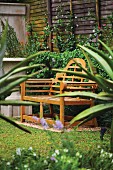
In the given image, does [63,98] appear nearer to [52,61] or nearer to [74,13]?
[52,61]

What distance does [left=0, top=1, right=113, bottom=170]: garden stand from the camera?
5.02 meters

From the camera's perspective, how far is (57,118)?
5.01 meters

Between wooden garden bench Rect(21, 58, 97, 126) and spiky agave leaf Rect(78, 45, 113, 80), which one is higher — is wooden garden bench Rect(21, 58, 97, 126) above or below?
below

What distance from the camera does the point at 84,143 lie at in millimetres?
8188

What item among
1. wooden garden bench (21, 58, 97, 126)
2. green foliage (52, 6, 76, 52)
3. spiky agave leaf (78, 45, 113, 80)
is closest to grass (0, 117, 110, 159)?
wooden garden bench (21, 58, 97, 126)

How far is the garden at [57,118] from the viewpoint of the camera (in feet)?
16.5

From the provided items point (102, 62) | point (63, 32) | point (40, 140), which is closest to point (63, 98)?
point (40, 140)

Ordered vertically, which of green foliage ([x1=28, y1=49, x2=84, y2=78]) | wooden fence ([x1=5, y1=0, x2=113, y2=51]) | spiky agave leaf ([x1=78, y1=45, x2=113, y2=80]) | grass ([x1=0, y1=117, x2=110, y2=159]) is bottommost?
grass ([x1=0, y1=117, x2=110, y2=159])

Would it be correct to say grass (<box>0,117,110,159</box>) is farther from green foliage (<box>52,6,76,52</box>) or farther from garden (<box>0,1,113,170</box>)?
green foliage (<box>52,6,76,52</box>)

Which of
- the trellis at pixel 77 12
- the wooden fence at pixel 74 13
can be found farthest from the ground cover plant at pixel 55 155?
the trellis at pixel 77 12

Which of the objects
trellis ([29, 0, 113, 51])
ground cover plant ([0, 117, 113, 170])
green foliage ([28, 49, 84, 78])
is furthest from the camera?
trellis ([29, 0, 113, 51])

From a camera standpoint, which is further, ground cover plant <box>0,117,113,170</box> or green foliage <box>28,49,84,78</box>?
green foliage <box>28,49,84,78</box>

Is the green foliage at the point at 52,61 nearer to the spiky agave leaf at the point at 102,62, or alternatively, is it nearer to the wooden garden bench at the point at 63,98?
the wooden garden bench at the point at 63,98

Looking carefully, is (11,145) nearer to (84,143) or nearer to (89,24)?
(84,143)
